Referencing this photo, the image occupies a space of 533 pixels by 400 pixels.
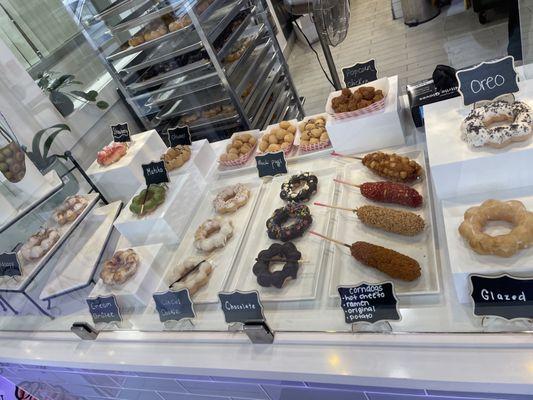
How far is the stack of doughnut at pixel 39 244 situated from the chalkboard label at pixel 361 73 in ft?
5.90

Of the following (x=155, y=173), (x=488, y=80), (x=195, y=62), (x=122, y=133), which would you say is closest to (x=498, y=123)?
(x=488, y=80)

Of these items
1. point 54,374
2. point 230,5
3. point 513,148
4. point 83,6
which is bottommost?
point 54,374

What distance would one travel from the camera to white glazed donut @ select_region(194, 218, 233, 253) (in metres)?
1.96

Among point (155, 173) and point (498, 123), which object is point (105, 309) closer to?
point (155, 173)

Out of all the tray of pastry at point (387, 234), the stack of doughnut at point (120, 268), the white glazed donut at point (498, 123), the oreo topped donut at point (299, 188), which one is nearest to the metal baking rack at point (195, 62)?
the oreo topped donut at point (299, 188)

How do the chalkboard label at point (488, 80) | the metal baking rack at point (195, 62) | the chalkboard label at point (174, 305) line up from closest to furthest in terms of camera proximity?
the chalkboard label at point (488, 80) < the chalkboard label at point (174, 305) < the metal baking rack at point (195, 62)

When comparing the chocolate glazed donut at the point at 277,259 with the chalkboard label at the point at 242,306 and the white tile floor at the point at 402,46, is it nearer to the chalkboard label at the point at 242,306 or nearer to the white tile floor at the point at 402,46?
the chalkboard label at the point at 242,306

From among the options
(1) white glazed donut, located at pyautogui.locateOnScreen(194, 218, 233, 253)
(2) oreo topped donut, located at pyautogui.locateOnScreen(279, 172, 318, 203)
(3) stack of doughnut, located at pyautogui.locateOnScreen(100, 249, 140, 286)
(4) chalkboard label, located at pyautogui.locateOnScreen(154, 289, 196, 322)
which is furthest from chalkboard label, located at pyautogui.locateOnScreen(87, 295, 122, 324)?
(2) oreo topped donut, located at pyautogui.locateOnScreen(279, 172, 318, 203)

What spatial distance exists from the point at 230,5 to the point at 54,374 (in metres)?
3.15

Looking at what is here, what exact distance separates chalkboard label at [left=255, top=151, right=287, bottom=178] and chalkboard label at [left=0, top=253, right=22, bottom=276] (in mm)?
1322

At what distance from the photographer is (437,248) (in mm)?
1461

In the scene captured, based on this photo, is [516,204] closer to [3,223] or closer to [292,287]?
[292,287]

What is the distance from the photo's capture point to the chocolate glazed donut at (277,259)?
1.62 m

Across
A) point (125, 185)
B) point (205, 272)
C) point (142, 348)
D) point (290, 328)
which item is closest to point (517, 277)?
point (290, 328)
